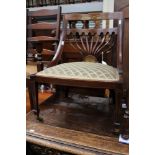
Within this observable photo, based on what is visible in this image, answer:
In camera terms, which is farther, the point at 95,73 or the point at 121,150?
the point at 95,73

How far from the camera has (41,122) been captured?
1097 mm

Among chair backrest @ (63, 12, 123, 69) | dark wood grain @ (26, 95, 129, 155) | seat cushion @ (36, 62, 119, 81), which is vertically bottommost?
dark wood grain @ (26, 95, 129, 155)

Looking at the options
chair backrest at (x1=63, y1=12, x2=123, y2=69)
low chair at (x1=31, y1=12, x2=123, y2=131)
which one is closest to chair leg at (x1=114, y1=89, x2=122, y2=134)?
low chair at (x1=31, y1=12, x2=123, y2=131)

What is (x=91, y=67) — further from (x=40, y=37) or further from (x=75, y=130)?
(x=40, y=37)

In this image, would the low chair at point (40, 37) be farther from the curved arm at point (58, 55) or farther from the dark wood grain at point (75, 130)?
the dark wood grain at point (75, 130)

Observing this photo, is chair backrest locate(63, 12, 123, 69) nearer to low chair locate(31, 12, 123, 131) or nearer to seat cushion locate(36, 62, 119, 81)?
low chair locate(31, 12, 123, 131)

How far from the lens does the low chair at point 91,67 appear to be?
925 millimetres

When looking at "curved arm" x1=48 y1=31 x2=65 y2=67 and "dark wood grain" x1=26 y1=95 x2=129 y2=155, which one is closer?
"dark wood grain" x1=26 y1=95 x2=129 y2=155

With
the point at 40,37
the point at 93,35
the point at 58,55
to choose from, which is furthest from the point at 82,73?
the point at 40,37

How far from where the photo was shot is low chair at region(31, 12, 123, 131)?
A: 92 cm
